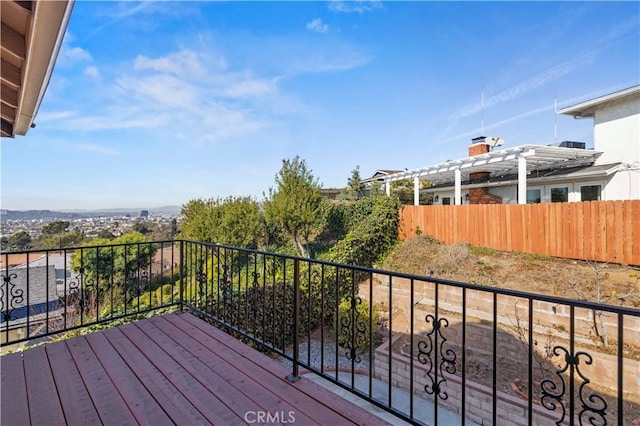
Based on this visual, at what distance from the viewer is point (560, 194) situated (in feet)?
36.9

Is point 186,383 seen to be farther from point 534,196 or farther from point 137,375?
point 534,196

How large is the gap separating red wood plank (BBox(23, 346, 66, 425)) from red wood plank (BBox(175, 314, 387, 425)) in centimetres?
99

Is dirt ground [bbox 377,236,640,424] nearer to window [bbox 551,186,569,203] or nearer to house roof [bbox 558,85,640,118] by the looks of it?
window [bbox 551,186,569,203]

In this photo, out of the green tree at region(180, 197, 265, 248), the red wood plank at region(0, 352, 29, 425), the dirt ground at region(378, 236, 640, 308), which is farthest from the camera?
the green tree at region(180, 197, 265, 248)

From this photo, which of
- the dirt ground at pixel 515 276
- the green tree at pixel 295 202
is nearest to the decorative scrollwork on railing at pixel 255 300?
the dirt ground at pixel 515 276

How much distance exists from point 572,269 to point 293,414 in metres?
7.51

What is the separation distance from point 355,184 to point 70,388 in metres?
16.2

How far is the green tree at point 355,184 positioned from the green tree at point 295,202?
672 centimetres

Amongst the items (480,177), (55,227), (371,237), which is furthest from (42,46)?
(480,177)

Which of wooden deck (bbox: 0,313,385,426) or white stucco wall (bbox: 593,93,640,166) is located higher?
white stucco wall (bbox: 593,93,640,166)

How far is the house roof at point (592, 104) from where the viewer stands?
31.8 feet

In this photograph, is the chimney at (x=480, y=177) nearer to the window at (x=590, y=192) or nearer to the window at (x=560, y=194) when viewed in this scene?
the window at (x=560, y=194)

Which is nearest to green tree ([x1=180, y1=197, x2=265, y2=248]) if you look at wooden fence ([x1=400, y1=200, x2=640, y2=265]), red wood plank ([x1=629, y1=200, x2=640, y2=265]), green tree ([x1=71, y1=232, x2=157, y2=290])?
green tree ([x1=71, y1=232, x2=157, y2=290])

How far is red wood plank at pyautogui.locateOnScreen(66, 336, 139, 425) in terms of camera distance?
1.68 m
